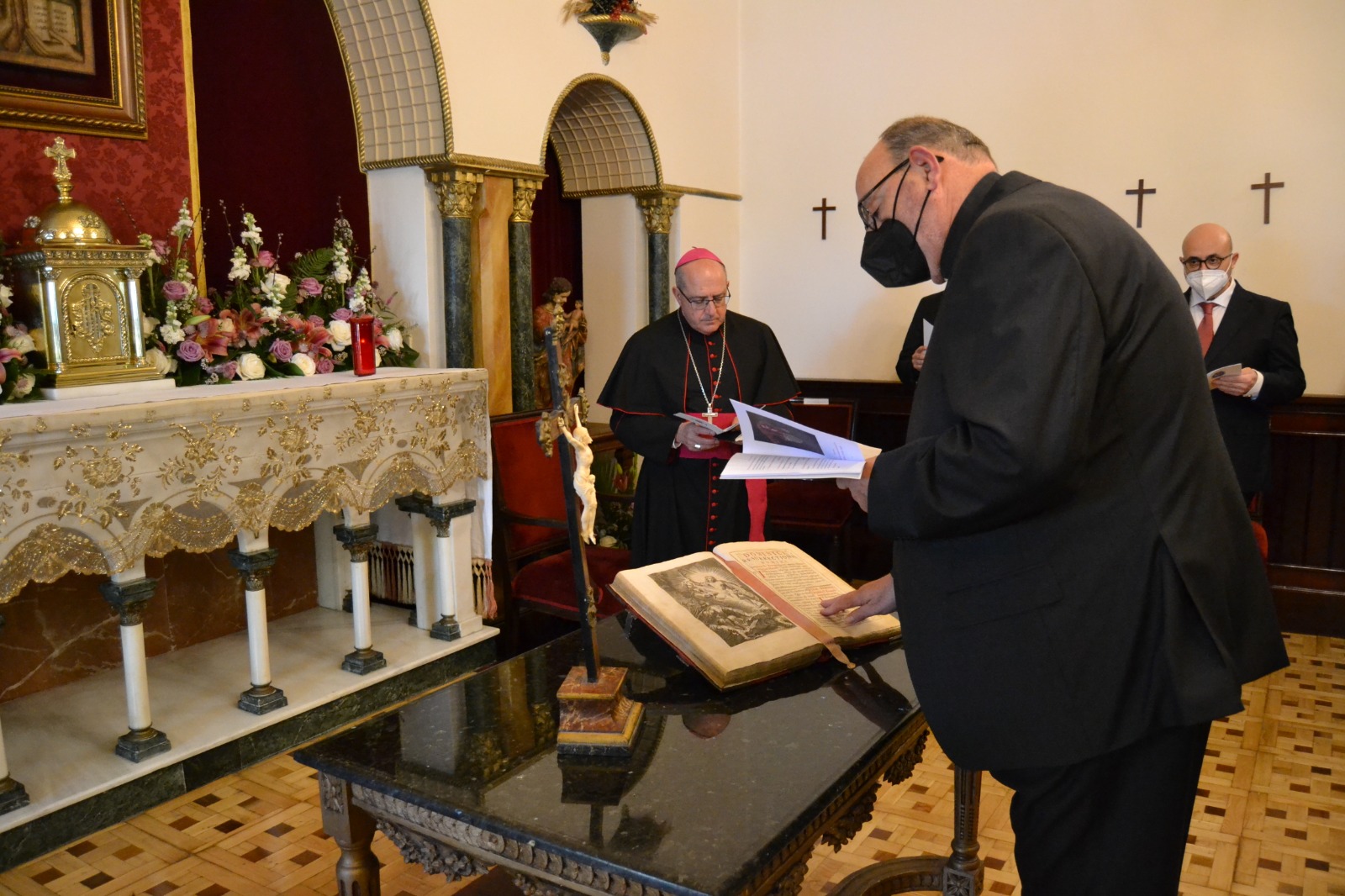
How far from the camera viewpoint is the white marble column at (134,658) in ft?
11.2

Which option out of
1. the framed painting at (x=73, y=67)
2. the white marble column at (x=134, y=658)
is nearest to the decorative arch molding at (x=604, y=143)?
the framed painting at (x=73, y=67)

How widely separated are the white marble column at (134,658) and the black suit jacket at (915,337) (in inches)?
155

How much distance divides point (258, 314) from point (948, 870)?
10.4 feet

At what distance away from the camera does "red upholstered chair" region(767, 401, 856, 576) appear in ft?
18.5

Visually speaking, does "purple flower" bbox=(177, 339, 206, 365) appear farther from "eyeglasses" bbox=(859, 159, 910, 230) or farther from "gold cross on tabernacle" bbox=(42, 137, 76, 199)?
"eyeglasses" bbox=(859, 159, 910, 230)

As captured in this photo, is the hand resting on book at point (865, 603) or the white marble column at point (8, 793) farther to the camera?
the white marble column at point (8, 793)

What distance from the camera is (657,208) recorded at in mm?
6281

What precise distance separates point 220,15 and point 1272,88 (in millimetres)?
5131

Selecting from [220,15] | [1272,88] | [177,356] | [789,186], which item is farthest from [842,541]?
[220,15]

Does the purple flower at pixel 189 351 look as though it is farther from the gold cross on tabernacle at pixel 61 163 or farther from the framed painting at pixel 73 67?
the framed painting at pixel 73 67

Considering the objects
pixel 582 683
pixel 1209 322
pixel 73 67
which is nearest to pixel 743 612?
pixel 582 683

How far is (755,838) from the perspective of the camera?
145cm

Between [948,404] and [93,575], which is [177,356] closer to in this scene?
[93,575]


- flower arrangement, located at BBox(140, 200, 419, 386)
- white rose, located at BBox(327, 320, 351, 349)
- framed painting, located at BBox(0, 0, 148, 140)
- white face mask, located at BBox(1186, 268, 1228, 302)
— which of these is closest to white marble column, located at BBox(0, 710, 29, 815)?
flower arrangement, located at BBox(140, 200, 419, 386)
